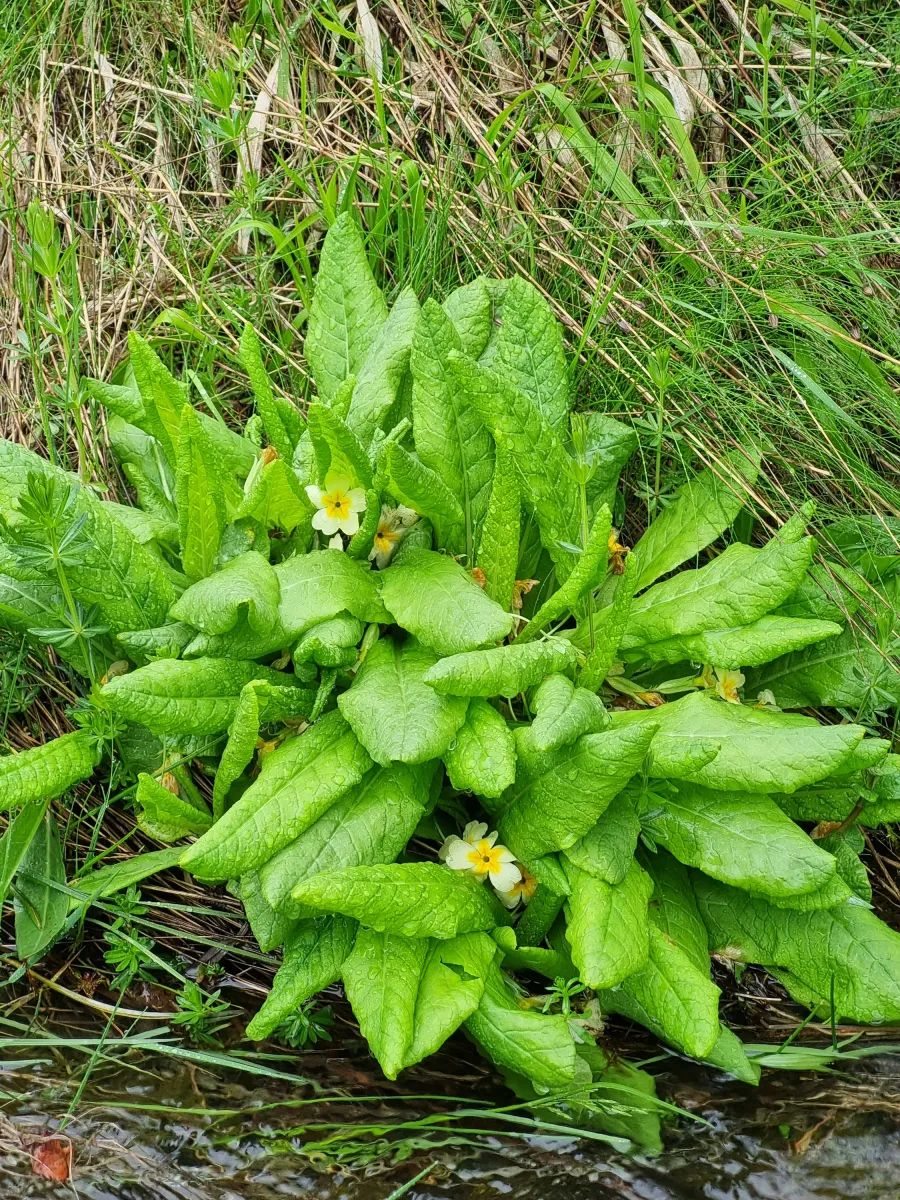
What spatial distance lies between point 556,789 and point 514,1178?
65cm

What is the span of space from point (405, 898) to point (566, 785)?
0.35m

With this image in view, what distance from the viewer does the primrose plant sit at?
2.12 m

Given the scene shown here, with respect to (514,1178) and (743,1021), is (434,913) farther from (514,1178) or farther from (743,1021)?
(743,1021)

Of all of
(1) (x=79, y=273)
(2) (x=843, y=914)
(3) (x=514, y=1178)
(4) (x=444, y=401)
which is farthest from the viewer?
(1) (x=79, y=273)

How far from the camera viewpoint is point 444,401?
248 centimetres

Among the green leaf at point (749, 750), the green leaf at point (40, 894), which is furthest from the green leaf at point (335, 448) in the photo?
the green leaf at point (40, 894)

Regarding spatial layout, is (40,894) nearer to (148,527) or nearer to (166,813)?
(166,813)

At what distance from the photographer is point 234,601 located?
6.94 feet

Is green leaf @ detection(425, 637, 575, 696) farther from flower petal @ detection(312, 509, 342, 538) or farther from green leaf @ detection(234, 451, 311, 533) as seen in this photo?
green leaf @ detection(234, 451, 311, 533)

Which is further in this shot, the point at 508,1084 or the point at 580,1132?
the point at 508,1084

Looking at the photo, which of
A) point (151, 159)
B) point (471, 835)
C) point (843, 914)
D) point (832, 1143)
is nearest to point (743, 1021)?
point (843, 914)

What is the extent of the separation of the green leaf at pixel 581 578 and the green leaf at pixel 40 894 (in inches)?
41.4

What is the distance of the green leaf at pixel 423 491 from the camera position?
2277 mm

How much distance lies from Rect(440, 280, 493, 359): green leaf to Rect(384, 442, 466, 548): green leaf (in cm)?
34
